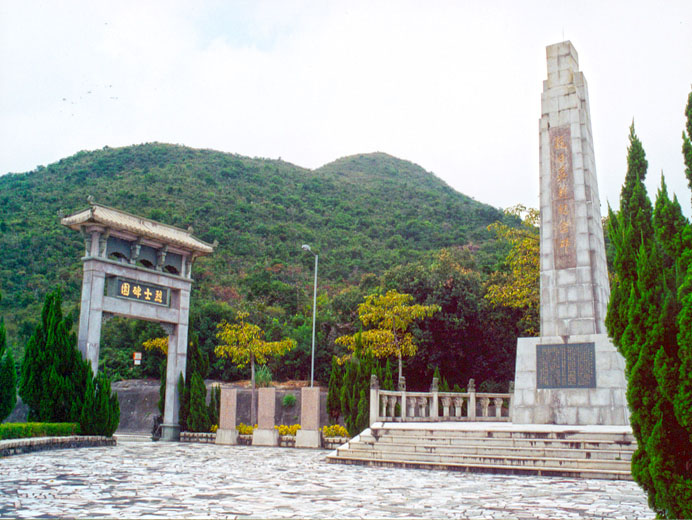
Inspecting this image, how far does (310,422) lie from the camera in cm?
1569

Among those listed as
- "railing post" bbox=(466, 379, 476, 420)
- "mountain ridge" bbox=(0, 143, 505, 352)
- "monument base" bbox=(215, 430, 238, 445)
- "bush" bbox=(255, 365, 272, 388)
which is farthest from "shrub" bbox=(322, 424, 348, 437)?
"mountain ridge" bbox=(0, 143, 505, 352)

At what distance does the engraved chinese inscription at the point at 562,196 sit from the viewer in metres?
13.8

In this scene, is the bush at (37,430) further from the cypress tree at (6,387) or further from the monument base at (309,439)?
the monument base at (309,439)

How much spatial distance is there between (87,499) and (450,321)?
73.7 ft

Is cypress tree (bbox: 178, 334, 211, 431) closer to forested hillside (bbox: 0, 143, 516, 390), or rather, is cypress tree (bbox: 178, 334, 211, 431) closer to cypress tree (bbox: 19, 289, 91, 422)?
cypress tree (bbox: 19, 289, 91, 422)

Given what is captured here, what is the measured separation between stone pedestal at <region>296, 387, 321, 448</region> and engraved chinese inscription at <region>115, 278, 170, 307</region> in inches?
230

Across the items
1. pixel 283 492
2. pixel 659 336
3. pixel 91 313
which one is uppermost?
pixel 91 313

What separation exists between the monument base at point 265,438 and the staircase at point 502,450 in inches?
190

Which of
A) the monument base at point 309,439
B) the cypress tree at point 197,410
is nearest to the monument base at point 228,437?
the cypress tree at point 197,410

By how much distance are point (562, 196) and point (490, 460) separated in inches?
257

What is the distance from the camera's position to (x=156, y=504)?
20.7 ft

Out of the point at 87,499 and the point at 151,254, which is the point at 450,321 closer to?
the point at 151,254

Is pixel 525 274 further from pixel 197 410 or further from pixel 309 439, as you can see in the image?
pixel 197 410

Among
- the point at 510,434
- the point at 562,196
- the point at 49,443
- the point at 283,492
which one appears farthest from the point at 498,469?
the point at 49,443
